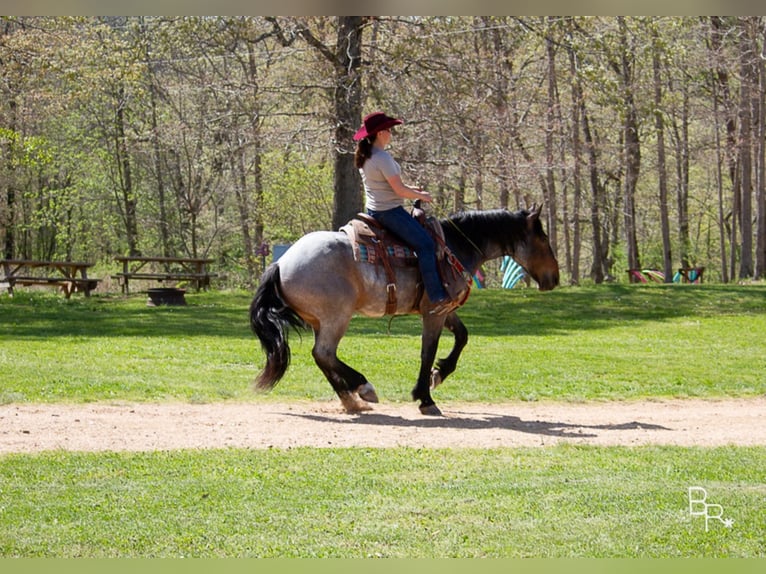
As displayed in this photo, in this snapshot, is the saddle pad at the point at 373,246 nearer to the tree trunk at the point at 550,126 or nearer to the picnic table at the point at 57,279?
the picnic table at the point at 57,279

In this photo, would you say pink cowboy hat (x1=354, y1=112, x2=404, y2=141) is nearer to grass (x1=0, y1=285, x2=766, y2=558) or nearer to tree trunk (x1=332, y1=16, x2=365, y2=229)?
grass (x1=0, y1=285, x2=766, y2=558)

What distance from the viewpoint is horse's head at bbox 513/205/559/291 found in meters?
11.9

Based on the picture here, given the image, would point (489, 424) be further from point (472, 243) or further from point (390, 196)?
point (390, 196)

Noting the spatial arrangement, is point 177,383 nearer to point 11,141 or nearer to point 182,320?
point 182,320

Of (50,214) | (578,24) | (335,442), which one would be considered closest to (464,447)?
(335,442)

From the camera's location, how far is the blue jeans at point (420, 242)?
1092cm

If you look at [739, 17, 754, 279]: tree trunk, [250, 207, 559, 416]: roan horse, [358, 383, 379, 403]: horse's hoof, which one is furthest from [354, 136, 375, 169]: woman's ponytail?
[739, 17, 754, 279]: tree trunk

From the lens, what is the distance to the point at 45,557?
5.70m

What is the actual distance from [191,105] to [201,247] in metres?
11.4

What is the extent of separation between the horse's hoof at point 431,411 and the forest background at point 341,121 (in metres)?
2.42

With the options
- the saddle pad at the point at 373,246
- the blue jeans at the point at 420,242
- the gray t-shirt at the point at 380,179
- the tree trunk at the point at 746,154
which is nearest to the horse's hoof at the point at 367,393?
the blue jeans at the point at 420,242

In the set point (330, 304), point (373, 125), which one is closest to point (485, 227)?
point (373, 125)

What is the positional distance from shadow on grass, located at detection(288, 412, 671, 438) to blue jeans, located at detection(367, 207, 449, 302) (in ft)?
4.14

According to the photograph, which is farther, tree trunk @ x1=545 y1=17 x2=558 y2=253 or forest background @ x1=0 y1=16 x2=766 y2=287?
tree trunk @ x1=545 y1=17 x2=558 y2=253
